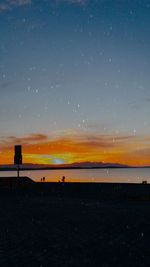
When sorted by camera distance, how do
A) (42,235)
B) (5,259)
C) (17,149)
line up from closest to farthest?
(5,259), (42,235), (17,149)

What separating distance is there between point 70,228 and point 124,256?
3605mm

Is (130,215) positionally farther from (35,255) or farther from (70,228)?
(35,255)

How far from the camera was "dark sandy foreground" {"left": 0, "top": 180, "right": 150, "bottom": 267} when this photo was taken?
668 cm

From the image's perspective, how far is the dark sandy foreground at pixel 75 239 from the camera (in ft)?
21.9

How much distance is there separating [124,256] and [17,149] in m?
21.2

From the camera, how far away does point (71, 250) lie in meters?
7.48

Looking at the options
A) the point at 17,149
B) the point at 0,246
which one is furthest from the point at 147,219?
the point at 17,149

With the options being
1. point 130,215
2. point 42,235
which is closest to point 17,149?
point 130,215

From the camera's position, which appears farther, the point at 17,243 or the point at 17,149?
the point at 17,149

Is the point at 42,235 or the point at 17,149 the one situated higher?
the point at 17,149

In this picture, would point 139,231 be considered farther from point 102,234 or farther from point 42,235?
point 42,235

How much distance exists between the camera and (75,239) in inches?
340

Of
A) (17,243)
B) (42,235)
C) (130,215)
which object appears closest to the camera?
(17,243)

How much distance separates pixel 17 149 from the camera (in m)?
27.1
